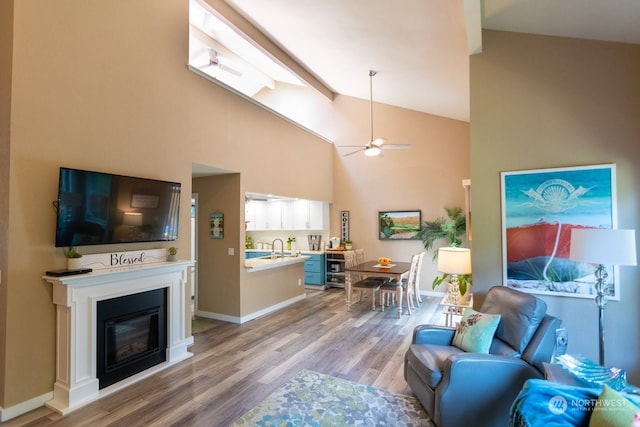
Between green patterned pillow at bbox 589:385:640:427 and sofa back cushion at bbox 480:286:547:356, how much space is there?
97 centimetres

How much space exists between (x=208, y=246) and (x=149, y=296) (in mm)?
1966

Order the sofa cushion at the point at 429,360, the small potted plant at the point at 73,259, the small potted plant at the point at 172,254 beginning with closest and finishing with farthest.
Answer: the sofa cushion at the point at 429,360 → the small potted plant at the point at 73,259 → the small potted plant at the point at 172,254

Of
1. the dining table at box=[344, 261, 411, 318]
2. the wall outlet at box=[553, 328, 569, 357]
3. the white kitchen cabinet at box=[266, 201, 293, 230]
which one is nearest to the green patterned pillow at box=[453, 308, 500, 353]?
the wall outlet at box=[553, 328, 569, 357]

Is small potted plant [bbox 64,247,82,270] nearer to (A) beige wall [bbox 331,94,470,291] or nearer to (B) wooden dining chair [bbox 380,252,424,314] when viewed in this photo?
(B) wooden dining chair [bbox 380,252,424,314]

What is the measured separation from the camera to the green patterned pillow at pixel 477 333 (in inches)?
103

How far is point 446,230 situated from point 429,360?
4.37m

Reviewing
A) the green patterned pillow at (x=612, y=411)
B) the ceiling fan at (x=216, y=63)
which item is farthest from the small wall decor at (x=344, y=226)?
the green patterned pillow at (x=612, y=411)

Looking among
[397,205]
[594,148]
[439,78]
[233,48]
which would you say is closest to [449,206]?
[397,205]

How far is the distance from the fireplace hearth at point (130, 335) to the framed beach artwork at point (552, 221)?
3862mm

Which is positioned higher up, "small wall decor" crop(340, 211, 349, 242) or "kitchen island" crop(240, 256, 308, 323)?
"small wall decor" crop(340, 211, 349, 242)

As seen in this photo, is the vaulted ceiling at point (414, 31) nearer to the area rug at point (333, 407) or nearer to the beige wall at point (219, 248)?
the beige wall at point (219, 248)

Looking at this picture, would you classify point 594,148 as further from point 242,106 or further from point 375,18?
point 242,106

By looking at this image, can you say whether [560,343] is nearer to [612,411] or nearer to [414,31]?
[612,411]

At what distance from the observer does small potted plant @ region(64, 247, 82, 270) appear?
2.81 meters
